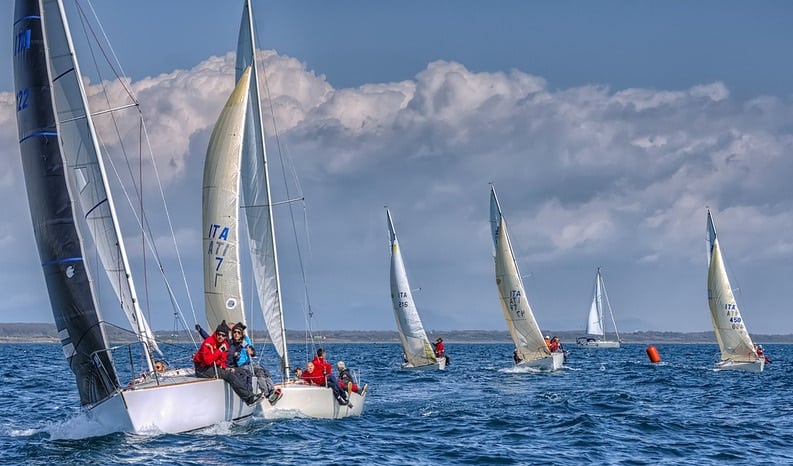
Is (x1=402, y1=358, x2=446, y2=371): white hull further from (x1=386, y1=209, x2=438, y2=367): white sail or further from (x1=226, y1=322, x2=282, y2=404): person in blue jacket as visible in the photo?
(x1=226, y1=322, x2=282, y2=404): person in blue jacket

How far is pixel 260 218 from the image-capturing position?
31.8m

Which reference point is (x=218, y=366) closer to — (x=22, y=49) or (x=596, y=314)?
(x=22, y=49)

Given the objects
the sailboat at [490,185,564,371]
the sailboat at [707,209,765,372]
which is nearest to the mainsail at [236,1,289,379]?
the sailboat at [490,185,564,371]

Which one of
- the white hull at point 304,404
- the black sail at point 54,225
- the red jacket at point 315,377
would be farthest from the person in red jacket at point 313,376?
the black sail at point 54,225

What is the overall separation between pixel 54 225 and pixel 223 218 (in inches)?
303

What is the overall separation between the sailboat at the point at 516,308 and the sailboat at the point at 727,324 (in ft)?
32.3

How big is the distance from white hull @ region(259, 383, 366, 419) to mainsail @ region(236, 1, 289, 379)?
2924mm

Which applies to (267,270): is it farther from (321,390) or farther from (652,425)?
(652,425)

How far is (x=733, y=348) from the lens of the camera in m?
60.7

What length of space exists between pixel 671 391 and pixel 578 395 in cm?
525

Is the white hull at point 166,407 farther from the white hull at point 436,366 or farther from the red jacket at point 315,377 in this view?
the white hull at point 436,366

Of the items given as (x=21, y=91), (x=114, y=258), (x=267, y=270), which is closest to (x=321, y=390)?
(x=267, y=270)

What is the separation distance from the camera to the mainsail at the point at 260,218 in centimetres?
3138

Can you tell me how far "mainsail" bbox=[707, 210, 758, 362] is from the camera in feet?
198
